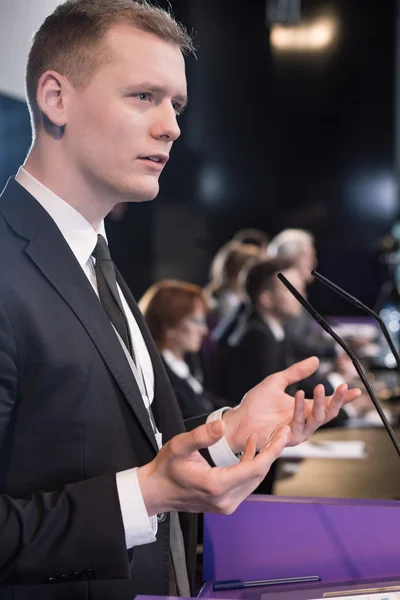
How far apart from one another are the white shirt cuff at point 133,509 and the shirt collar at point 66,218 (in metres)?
0.40

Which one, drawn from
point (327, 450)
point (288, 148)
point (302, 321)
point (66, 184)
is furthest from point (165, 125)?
point (288, 148)

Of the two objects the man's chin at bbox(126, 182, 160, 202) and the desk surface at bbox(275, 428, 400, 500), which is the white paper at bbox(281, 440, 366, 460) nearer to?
the desk surface at bbox(275, 428, 400, 500)

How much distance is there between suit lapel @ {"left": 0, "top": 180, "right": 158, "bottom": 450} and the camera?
1.20m

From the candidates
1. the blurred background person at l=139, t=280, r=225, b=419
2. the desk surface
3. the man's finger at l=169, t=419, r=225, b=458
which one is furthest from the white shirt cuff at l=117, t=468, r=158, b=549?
the blurred background person at l=139, t=280, r=225, b=419

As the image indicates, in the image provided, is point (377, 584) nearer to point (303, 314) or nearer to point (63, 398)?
point (63, 398)

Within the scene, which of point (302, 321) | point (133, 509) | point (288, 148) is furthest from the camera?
point (288, 148)

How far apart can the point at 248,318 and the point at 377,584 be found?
2.97 meters

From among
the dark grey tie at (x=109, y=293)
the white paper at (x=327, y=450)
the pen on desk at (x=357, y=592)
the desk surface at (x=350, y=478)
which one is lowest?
the desk surface at (x=350, y=478)

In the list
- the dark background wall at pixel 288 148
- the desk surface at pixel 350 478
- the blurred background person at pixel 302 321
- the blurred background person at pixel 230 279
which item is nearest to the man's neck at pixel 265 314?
the blurred background person at pixel 302 321

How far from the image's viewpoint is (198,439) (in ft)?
3.04

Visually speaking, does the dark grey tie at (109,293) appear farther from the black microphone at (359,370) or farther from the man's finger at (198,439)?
the man's finger at (198,439)

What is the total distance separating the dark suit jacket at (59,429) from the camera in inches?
41.4

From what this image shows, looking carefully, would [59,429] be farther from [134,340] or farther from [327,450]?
[327,450]

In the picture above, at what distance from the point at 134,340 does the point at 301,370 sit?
A: 1.00 feet
